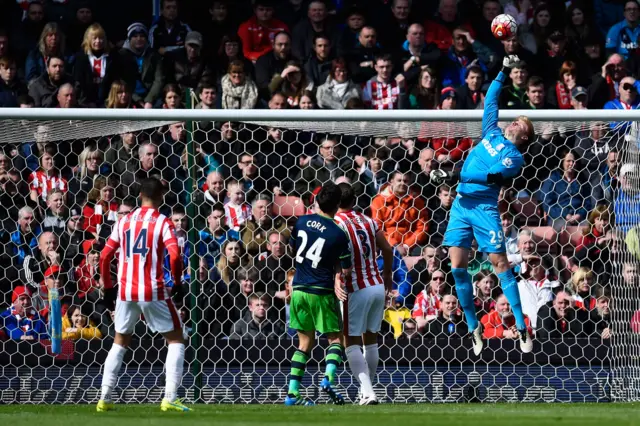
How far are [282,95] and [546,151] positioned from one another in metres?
3.26

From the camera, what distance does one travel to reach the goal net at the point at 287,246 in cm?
1042

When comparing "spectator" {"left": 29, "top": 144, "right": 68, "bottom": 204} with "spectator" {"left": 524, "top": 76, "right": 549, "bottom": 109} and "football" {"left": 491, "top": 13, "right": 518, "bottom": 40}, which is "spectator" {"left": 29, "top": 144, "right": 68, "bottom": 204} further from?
"spectator" {"left": 524, "top": 76, "right": 549, "bottom": 109}

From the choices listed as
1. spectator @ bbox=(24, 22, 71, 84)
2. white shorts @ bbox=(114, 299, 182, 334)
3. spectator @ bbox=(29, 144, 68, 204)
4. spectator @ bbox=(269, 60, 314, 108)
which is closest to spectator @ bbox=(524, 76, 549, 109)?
spectator @ bbox=(269, 60, 314, 108)

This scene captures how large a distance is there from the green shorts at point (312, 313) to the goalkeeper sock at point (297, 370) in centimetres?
22

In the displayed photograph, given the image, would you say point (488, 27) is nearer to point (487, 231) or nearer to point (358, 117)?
point (358, 117)

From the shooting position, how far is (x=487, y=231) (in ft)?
32.0

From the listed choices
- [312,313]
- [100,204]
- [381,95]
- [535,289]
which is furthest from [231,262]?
[381,95]

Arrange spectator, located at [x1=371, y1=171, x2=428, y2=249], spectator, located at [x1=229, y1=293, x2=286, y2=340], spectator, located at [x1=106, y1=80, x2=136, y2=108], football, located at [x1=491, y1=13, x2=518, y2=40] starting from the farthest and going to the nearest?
spectator, located at [x1=106, y1=80, x2=136, y2=108]
spectator, located at [x1=371, y1=171, x2=428, y2=249]
spectator, located at [x1=229, y1=293, x2=286, y2=340]
football, located at [x1=491, y1=13, x2=518, y2=40]

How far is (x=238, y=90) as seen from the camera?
14.1m

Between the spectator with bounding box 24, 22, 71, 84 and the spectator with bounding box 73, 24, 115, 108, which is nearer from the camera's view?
the spectator with bounding box 73, 24, 115, 108

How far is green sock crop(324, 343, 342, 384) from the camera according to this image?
9.69 m

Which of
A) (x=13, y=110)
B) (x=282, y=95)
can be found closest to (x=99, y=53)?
(x=282, y=95)

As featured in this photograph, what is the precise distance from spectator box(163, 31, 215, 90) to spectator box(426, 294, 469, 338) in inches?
186

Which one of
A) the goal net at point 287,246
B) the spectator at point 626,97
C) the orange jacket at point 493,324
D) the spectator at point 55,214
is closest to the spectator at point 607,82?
the spectator at point 626,97
